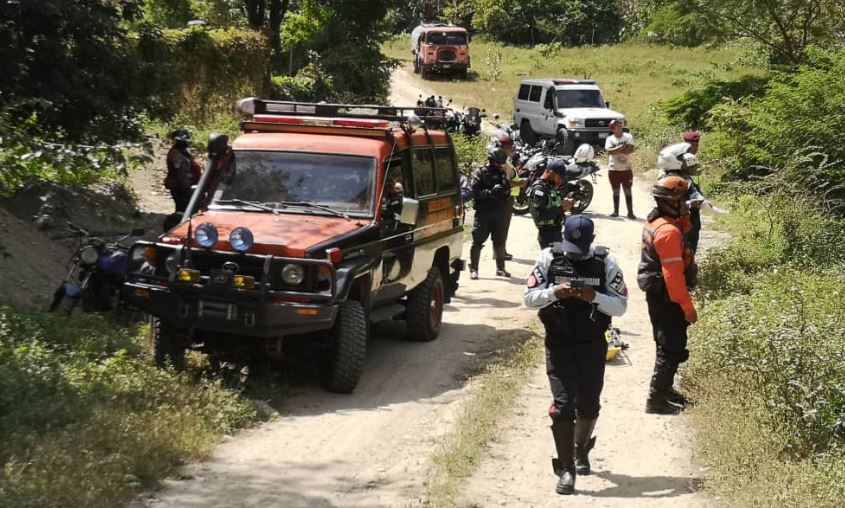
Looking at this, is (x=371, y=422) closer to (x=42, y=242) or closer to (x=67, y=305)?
(x=67, y=305)

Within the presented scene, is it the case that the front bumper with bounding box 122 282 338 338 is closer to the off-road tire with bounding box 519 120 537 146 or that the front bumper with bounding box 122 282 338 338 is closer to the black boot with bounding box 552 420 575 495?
the black boot with bounding box 552 420 575 495

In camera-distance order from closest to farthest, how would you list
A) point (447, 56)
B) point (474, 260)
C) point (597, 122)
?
point (474, 260), point (597, 122), point (447, 56)

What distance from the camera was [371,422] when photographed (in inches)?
310

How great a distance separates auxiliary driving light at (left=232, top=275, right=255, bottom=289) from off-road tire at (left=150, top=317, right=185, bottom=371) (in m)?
0.71

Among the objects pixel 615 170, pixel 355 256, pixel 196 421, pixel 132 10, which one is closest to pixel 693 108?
pixel 615 170

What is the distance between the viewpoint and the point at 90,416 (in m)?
6.93

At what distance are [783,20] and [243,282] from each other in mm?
22931

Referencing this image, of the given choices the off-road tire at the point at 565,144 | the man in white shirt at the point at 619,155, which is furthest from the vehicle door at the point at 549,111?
the man in white shirt at the point at 619,155

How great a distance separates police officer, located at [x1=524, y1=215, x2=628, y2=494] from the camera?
21.0 ft

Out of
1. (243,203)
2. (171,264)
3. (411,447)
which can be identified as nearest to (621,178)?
(243,203)

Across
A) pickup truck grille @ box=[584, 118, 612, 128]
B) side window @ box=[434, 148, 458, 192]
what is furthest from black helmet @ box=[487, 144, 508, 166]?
pickup truck grille @ box=[584, 118, 612, 128]

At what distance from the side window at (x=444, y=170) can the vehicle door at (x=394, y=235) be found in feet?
3.09

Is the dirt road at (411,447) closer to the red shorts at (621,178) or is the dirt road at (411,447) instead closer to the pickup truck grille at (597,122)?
the red shorts at (621,178)

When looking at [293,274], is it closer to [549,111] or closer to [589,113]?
[589,113]
